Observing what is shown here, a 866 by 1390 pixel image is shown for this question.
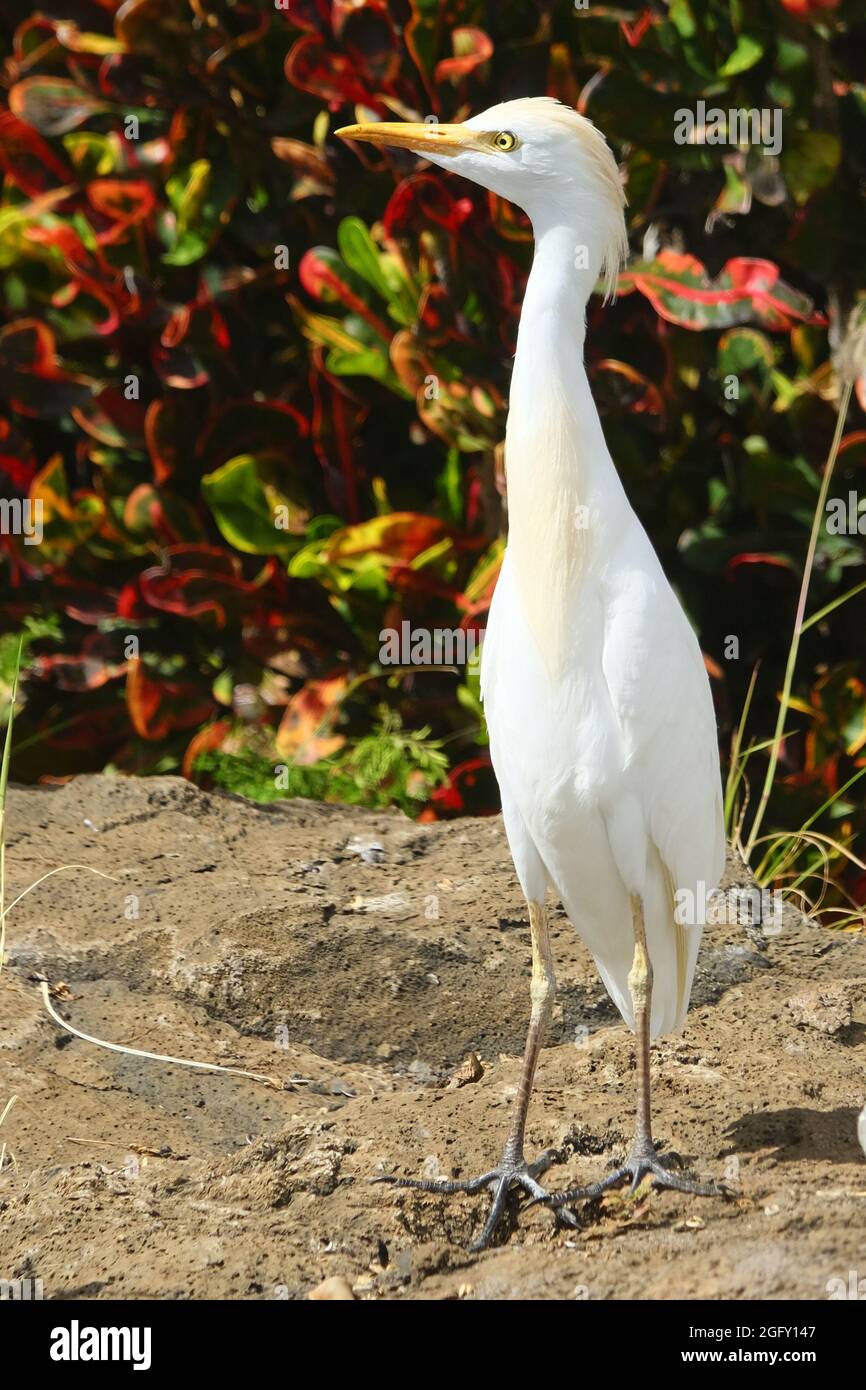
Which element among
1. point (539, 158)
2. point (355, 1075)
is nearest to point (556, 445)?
point (539, 158)

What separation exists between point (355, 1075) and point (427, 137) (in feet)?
7.31

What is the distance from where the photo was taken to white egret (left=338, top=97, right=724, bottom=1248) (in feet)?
9.73

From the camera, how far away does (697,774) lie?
312cm

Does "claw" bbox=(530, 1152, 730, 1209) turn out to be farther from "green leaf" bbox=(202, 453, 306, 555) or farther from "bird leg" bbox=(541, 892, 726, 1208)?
"green leaf" bbox=(202, 453, 306, 555)

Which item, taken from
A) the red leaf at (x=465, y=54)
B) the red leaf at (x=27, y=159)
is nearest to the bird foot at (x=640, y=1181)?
the red leaf at (x=465, y=54)

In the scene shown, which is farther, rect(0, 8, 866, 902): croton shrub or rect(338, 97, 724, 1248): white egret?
rect(0, 8, 866, 902): croton shrub

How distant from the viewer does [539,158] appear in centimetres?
299

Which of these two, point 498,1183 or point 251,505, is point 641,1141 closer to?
point 498,1183

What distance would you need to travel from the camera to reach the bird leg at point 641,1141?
9.57 ft

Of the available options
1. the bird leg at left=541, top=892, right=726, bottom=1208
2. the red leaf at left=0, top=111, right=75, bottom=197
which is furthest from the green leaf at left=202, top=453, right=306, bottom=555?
the bird leg at left=541, top=892, right=726, bottom=1208

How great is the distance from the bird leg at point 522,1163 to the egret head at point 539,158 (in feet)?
4.84

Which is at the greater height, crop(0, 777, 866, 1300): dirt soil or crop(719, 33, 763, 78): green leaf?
crop(719, 33, 763, 78): green leaf

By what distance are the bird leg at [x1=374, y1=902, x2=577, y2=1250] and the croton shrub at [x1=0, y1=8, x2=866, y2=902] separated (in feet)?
5.30

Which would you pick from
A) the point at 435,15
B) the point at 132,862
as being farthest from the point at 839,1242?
the point at 435,15
